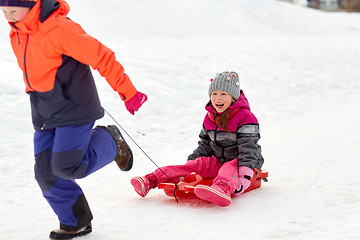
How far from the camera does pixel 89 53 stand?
2807mm

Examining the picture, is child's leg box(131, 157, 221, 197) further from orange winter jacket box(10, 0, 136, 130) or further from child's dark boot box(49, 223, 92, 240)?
orange winter jacket box(10, 0, 136, 130)

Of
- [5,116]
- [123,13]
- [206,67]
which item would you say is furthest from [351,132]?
[123,13]

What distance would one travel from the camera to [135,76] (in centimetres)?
828

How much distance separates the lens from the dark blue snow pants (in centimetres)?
282

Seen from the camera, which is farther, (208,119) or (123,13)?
(123,13)

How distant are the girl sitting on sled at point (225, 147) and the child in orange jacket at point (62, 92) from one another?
797 mm

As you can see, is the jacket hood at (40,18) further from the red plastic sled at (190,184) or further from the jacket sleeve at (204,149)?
the jacket sleeve at (204,149)

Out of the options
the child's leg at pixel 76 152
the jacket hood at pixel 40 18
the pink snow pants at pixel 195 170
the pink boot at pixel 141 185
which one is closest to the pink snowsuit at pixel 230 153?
the pink snow pants at pixel 195 170

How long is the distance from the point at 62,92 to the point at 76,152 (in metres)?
0.33

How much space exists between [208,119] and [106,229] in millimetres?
1272

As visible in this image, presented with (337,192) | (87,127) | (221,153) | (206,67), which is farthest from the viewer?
(206,67)

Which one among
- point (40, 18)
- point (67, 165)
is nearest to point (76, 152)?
point (67, 165)

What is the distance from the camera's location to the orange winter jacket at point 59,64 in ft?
9.14

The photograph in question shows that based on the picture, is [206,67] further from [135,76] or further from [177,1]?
[177,1]
